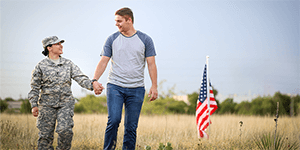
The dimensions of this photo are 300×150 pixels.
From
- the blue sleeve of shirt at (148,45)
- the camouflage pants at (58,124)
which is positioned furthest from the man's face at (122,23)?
the camouflage pants at (58,124)

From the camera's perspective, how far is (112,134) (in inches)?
169

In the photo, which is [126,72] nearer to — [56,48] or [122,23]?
[122,23]

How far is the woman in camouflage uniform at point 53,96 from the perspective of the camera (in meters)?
4.38

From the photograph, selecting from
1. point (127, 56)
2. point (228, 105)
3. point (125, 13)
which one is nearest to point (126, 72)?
point (127, 56)

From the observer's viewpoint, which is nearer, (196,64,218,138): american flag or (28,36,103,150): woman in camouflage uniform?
(28,36,103,150): woman in camouflage uniform

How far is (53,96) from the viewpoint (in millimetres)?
4391

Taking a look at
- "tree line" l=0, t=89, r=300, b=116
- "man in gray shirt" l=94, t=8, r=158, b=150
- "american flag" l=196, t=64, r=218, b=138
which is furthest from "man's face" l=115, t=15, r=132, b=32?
"tree line" l=0, t=89, r=300, b=116

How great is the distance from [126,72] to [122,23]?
2.64 ft

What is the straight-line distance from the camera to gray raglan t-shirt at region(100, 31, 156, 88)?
433 centimetres

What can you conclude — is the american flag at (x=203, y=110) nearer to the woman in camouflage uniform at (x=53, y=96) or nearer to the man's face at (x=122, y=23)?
the man's face at (x=122, y=23)

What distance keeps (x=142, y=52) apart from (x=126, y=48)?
0.91 ft

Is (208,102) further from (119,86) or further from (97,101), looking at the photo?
(97,101)

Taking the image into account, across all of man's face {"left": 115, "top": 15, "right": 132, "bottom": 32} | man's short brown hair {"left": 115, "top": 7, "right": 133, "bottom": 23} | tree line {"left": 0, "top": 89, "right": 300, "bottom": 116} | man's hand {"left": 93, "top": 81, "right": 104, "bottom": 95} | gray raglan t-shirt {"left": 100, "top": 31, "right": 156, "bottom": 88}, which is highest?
man's short brown hair {"left": 115, "top": 7, "right": 133, "bottom": 23}

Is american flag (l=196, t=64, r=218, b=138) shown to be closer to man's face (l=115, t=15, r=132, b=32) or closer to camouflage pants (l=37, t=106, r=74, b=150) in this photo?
man's face (l=115, t=15, r=132, b=32)
